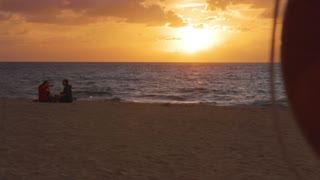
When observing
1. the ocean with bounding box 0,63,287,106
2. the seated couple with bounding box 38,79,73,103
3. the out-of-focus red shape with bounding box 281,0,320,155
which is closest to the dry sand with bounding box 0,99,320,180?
the ocean with bounding box 0,63,287,106

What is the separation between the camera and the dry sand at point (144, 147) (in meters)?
6.22

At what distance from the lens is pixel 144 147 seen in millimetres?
7793

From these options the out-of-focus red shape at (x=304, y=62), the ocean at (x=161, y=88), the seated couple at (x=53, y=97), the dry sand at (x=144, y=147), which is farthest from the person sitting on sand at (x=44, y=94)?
the out-of-focus red shape at (x=304, y=62)

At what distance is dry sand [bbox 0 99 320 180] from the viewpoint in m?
6.22

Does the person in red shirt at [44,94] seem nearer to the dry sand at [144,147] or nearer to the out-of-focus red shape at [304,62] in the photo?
the dry sand at [144,147]

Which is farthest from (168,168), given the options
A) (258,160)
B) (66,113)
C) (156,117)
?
(66,113)

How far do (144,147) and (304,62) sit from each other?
5461 mm

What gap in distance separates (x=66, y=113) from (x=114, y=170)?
6210mm

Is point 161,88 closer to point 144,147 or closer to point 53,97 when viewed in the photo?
point 53,97

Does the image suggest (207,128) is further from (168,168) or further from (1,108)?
(1,108)

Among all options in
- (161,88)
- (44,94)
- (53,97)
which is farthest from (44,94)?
(161,88)

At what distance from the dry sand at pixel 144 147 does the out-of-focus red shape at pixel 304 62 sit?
2521mm

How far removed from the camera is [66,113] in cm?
1227

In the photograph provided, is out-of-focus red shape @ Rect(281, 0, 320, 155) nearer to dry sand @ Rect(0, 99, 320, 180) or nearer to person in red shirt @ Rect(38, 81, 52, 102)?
dry sand @ Rect(0, 99, 320, 180)
